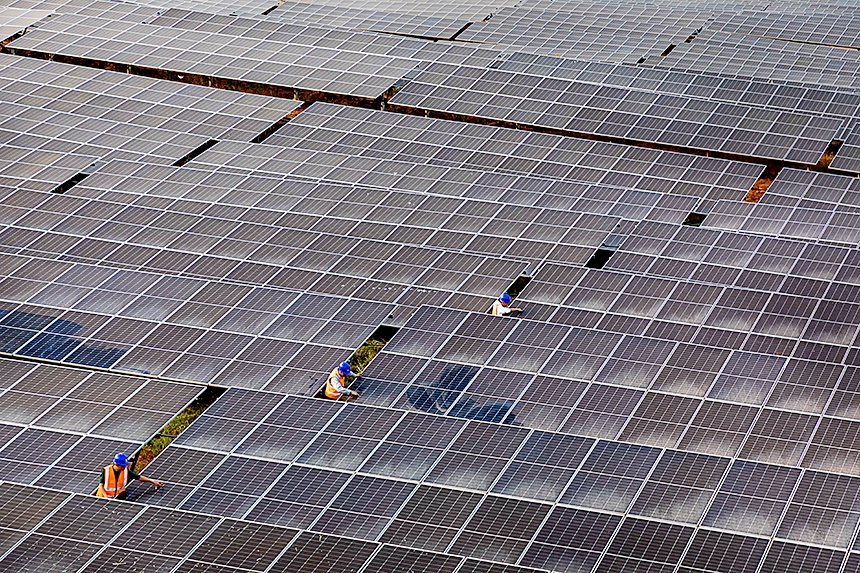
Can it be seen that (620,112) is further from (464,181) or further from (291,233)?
(291,233)

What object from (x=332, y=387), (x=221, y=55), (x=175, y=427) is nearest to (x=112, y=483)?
(x=175, y=427)

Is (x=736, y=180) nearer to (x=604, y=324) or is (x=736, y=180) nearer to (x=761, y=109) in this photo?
(x=761, y=109)

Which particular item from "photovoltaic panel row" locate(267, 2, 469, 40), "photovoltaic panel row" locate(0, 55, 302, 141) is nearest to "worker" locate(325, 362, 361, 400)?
"photovoltaic panel row" locate(0, 55, 302, 141)

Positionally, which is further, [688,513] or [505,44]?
[505,44]

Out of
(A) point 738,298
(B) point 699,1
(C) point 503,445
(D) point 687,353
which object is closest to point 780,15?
(B) point 699,1

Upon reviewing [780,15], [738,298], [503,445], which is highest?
[503,445]

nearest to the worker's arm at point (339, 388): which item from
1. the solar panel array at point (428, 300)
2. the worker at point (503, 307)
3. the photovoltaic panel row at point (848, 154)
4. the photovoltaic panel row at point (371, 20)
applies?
the solar panel array at point (428, 300)

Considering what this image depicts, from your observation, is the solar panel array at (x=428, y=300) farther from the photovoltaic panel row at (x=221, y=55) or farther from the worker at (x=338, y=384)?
the worker at (x=338, y=384)

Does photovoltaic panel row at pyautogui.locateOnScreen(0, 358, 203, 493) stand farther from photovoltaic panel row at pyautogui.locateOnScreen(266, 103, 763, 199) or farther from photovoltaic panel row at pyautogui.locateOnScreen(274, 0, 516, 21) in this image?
photovoltaic panel row at pyautogui.locateOnScreen(274, 0, 516, 21)
